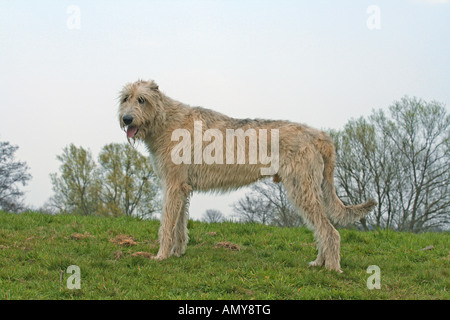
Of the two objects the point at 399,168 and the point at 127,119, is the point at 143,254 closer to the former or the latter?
the point at 127,119

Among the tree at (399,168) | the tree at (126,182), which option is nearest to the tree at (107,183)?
the tree at (126,182)

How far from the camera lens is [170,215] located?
23.1ft

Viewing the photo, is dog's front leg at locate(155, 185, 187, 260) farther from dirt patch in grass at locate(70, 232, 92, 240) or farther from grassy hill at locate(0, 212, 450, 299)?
dirt patch in grass at locate(70, 232, 92, 240)

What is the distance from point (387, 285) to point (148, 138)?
15.1 feet

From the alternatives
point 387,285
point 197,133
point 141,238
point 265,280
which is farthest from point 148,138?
point 387,285

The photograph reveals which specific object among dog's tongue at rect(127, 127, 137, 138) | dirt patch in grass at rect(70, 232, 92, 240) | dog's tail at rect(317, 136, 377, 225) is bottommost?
dirt patch in grass at rect(70, 232, 92, 240)

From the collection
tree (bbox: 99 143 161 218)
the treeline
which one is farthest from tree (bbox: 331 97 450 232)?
tree (bbox: 99 143 161 218)

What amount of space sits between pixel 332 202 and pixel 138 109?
366cm

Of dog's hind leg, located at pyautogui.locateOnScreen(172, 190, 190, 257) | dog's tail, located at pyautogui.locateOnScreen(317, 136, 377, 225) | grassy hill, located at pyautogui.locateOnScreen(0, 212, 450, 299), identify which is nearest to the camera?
grassy hill, located at pyautogui.locateOnScreen(0, 212, 450, 299)

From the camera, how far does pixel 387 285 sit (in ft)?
19.7

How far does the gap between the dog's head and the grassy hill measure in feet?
7.02

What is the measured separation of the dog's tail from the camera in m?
6.77

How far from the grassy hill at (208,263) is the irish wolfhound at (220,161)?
70cm
